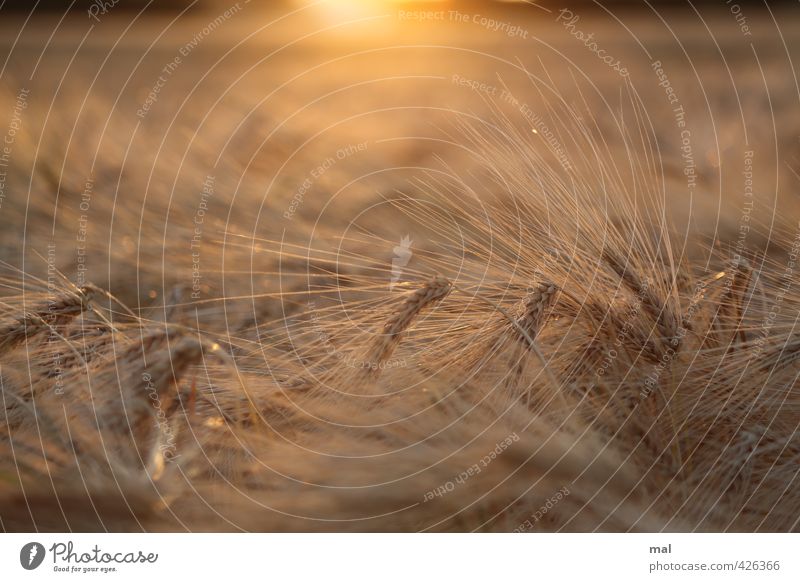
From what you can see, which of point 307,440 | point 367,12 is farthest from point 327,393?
point 367,12

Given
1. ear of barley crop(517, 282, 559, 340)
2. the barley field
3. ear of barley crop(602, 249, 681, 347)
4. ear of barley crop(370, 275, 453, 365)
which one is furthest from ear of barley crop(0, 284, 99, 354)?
ear of barley crop(602, 249, 681, 347)

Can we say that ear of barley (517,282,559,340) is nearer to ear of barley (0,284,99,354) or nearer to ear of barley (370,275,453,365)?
ear of barley (370,275,453,365)

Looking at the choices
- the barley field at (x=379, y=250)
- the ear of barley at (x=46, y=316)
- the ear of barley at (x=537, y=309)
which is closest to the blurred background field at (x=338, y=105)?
the barley field at (x=379, y=250)

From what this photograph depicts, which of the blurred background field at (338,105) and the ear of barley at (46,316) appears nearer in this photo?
the ear of barley at (46,316)

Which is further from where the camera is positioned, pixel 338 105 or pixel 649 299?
pixel 338 105

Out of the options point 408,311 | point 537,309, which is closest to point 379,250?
point 408,311

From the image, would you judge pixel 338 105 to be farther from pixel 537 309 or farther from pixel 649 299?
pixel 649 299

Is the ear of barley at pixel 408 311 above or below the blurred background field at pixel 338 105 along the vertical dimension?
below

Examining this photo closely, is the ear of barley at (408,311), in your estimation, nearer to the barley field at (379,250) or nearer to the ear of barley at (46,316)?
the barley field at (379,250)
